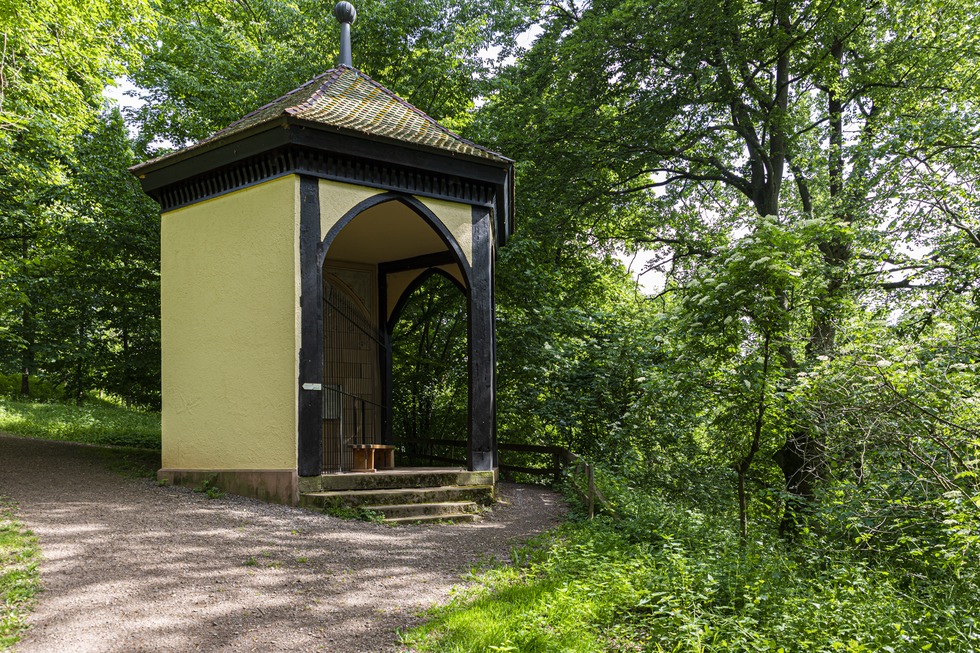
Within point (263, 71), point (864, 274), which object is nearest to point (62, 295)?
point (263, 71)

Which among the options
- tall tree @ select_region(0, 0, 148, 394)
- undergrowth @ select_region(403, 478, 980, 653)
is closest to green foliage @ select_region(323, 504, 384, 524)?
undergrowth @ select_region(403, 478, 980, 653)

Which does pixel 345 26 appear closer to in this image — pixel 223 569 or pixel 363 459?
pixel 363 459

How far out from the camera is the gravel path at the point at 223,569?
4152mm

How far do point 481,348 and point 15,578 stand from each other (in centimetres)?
573

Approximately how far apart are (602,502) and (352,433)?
4918mm

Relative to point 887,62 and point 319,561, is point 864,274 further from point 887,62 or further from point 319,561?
point 319,561

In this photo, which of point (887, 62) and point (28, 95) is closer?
point (28, 95)

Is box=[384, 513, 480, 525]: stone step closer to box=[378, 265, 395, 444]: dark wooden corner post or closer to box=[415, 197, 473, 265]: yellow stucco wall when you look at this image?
box=[415, 197, 473, 265]: yellow stucco wall

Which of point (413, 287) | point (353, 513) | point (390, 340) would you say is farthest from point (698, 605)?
point (390, 340)

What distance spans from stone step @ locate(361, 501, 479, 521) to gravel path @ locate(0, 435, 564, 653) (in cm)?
31

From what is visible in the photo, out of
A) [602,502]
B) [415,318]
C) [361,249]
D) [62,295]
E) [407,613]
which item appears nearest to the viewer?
[407,613]

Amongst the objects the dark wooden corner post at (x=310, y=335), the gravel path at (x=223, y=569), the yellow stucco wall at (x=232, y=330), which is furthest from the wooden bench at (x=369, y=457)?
the gravel path at (x=223, y=569)

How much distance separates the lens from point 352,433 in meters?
11.7

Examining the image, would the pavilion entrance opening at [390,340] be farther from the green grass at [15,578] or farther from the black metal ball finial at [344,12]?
the green grass at [15,578]
